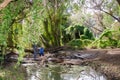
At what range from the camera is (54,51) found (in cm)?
2367

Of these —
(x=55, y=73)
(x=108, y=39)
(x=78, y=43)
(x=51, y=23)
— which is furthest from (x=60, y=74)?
(x=78, y=43)

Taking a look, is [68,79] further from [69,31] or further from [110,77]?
[69,31]

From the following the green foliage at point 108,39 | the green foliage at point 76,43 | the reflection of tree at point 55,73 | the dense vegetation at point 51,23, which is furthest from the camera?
the green foliage at point 76,43

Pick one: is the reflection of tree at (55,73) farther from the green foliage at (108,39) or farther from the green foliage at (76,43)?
the green foliage at (76,43)

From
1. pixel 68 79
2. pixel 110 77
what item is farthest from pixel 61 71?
pixel 110 77

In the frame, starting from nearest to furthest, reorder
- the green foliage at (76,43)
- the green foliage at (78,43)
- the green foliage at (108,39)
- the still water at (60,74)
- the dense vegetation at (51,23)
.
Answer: the dense vegetation at (51,23)
the still water at (60,74)
the green foliage at (108,39)
the green foliage at (78,43)
the green foliage at (76,43)

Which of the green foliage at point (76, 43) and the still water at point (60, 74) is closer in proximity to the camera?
the still water at point (60, 74)

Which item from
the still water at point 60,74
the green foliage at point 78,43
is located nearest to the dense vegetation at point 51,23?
the green foliage at point 78,43

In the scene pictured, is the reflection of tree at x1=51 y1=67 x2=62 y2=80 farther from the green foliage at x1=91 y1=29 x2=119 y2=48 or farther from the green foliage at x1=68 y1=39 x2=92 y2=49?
the green foliage at x1=68 y1=39 x2=92 y2=49

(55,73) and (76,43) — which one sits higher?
(76,43)

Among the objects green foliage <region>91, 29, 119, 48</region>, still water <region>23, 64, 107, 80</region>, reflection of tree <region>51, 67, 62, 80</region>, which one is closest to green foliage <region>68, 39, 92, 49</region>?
green foliage <region>91, 29, 119, 48</region>

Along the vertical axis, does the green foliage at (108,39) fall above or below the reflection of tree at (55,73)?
above

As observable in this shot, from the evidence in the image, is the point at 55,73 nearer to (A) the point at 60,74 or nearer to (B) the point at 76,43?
(A) the point at 60,74

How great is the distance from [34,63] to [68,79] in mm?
5855
